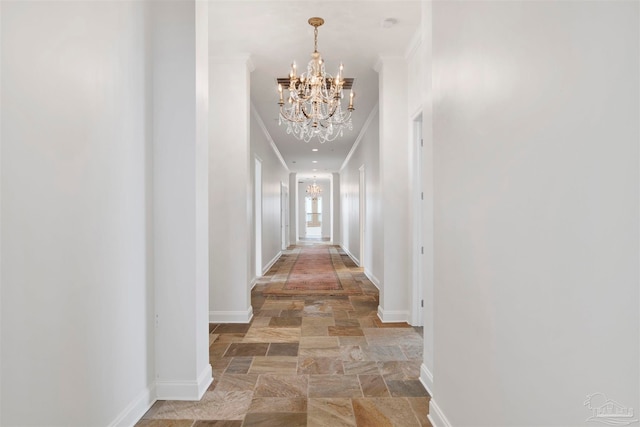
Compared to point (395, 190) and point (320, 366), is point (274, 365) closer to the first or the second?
point (320, 366)

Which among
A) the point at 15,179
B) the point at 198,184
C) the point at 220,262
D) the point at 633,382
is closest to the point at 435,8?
the point at 198,184

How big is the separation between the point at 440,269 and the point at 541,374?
0.98m

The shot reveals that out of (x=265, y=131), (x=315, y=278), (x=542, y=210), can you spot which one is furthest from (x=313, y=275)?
(x=542, y=210)

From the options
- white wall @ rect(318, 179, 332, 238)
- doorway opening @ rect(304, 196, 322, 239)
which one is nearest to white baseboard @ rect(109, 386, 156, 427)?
white wall @ rect(318, 179, 332, 238)

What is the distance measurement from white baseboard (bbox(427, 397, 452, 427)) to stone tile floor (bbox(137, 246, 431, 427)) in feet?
0.24

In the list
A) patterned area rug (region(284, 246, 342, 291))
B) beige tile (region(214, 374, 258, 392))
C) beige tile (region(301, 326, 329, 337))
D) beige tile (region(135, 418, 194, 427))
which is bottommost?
patterned area rug (region(284, 246, 342, 291))

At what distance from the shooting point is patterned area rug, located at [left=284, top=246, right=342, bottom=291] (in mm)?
6605

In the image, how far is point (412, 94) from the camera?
411cm

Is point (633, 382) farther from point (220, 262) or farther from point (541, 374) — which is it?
point (220, 262)

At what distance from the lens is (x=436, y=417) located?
214 cm

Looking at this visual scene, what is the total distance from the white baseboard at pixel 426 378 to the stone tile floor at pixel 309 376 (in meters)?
0.05

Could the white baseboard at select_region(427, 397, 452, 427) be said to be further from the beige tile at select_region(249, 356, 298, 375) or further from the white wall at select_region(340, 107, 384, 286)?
the white wall at select_region(340, 107, 384, 286)

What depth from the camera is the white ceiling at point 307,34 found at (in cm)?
328

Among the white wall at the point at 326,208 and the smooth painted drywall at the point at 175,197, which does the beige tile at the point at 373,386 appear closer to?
the smooth painted drywall at the point at 175,197
